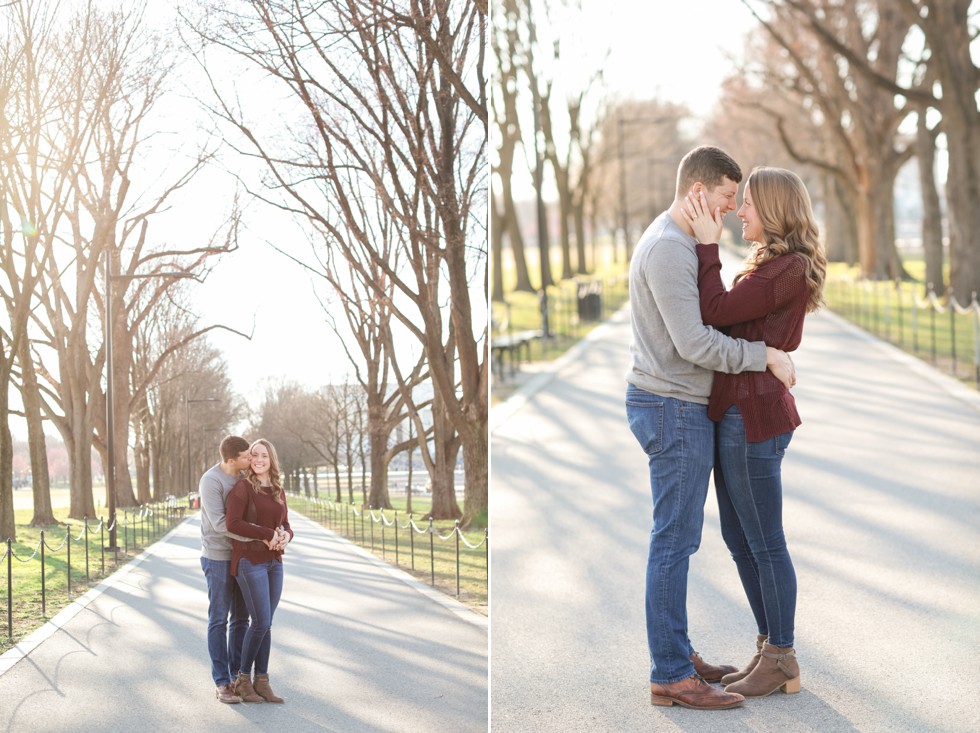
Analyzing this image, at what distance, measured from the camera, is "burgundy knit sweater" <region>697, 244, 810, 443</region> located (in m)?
4.82

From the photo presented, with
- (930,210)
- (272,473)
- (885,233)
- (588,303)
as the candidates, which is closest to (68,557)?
(272,473)

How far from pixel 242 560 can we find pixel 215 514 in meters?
0.18

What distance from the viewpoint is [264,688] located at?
4137 millimetres

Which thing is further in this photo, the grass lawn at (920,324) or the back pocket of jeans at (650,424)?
the grass lawn at (920,324)

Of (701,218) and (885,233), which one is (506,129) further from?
(701,218)

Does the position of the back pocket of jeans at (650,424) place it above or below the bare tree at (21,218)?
below

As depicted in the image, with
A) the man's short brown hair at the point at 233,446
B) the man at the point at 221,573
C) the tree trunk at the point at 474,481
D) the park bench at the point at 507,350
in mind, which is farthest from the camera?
the park bench at the point at 507,350

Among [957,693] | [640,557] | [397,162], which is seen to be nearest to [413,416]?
[397,162]

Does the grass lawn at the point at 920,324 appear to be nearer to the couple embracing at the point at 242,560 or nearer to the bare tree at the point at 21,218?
the couple embracing at the point at 242,560

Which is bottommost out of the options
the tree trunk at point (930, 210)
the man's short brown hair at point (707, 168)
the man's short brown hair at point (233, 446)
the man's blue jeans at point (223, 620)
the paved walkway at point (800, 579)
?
the paved walkway at point (800, 579)

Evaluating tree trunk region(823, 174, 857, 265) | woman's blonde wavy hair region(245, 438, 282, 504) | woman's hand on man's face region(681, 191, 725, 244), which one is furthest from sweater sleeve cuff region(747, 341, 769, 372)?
tree trunk region(823, 174, 857, 265)

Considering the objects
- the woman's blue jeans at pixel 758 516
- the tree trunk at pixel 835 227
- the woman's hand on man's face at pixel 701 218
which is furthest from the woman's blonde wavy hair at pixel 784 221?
the tree trunk at pixel 835 227

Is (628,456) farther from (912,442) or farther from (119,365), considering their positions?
(119,365)

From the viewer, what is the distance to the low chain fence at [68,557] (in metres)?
3.94
